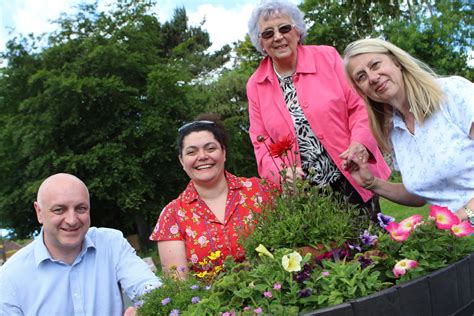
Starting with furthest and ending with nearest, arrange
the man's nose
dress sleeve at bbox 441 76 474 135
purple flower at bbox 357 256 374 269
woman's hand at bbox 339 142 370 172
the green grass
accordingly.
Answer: the green grass → woman's hand at bbox 339 142 370 172 → the man's nose → dress sleeve at bbox 441 76 474 135 → purple flower at bbox 357 256 374 269

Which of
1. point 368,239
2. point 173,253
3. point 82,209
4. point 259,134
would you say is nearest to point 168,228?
point 173,253

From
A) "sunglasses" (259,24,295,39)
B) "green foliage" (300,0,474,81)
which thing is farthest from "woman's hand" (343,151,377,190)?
"green foliage" (300,0,474,81)

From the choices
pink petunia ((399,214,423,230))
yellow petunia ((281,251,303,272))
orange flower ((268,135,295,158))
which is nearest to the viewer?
yellow petunia ((281,251,303,272))

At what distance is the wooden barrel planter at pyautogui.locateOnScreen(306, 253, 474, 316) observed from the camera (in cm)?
142

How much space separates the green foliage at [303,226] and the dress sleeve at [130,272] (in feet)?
2.52

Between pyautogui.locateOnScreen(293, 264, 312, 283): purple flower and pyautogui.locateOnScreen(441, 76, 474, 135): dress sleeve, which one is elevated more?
pyautogui.locateOnScreen(441, 76, 474, 135): dress sleeve

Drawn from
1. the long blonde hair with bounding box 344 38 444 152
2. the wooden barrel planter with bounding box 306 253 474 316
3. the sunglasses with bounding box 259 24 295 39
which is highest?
the sunglasses with bounding box 259 24 295 39

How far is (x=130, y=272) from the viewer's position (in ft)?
8.59

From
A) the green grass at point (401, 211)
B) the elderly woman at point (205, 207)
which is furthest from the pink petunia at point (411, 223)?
the green grass at point (401, 211)

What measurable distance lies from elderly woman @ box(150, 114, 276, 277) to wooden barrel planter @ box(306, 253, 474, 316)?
1057 mm

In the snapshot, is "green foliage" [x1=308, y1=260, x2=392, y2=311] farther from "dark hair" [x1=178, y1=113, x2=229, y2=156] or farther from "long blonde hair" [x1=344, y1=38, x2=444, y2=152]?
"dark hair" [x1=178, y1=113, x2=229, y2=156]

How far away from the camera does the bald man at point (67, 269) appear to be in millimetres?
2443

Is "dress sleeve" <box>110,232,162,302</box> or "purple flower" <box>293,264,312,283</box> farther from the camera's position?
"dress sleeve" <box>110,232,162,302</box>

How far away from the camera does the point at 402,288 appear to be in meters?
1.50
